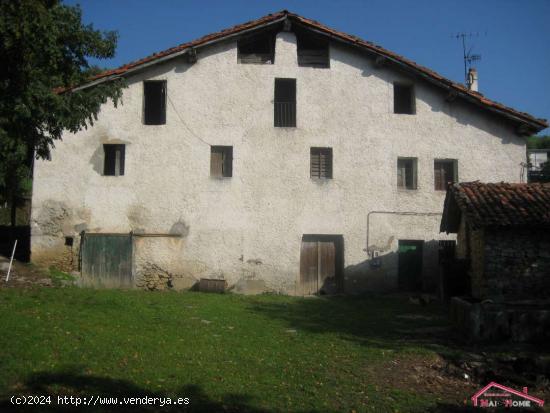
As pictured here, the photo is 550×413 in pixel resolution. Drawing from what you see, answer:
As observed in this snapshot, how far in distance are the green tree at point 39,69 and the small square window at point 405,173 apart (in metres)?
10.6

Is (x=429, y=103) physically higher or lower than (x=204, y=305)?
higher

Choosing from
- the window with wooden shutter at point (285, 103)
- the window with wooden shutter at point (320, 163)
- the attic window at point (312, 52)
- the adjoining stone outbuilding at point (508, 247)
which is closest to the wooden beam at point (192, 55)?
the window with wooden shutter at point (285, 103)

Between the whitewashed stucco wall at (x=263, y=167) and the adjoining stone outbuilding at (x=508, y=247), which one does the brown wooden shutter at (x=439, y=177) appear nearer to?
the whitewashed stucco wall at (x=263, y=167)

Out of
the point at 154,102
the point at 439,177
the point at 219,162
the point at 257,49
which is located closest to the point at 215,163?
the point at 219,162

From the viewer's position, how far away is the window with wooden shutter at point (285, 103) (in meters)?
16.8

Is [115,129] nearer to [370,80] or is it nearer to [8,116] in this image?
[8,116]

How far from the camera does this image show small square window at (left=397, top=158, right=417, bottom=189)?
1705 cm

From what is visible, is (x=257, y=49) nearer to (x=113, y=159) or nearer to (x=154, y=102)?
(x=154, y=102)

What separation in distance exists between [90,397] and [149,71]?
43.3ft

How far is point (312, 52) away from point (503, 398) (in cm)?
1381

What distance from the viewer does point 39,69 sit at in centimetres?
927

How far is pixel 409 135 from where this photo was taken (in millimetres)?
16875

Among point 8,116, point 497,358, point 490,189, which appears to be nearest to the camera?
point 497,358

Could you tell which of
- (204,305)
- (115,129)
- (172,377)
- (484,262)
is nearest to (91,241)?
(115,129)
